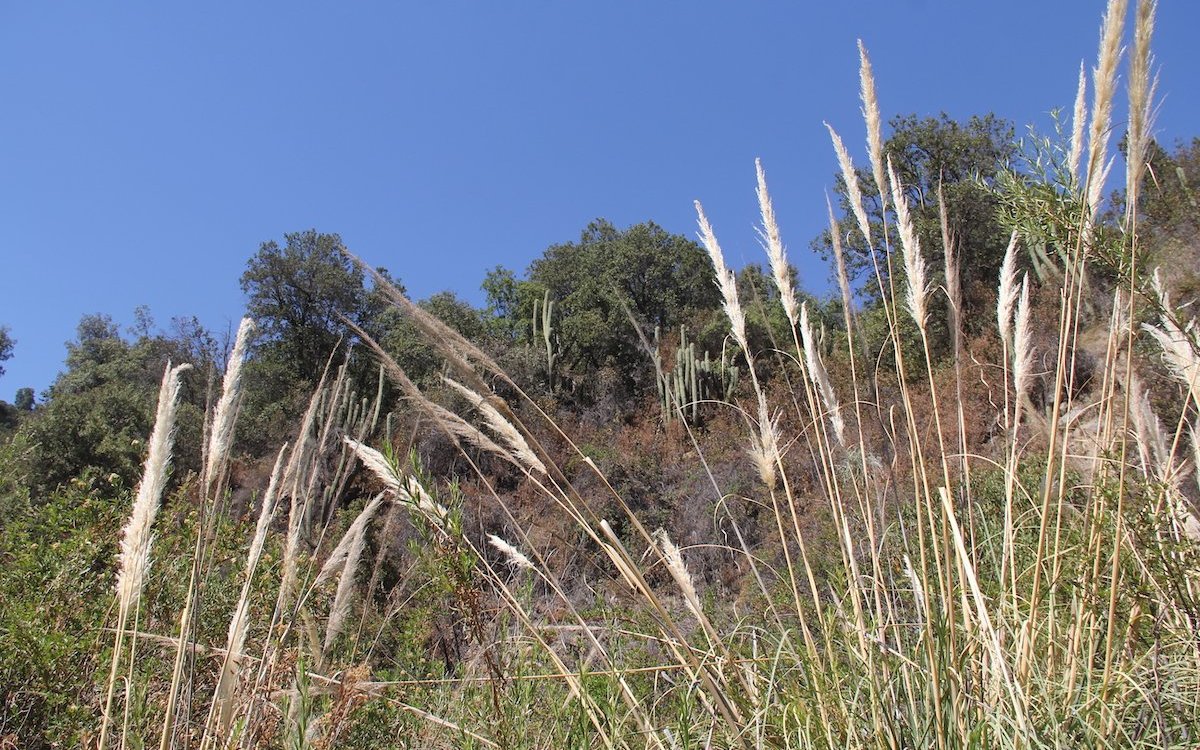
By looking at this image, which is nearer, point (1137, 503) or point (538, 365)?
point (1137, 503)

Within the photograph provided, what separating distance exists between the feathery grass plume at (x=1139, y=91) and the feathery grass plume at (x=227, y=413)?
63.3 inches

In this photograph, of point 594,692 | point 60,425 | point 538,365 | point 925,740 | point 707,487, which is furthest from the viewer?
point 538,365

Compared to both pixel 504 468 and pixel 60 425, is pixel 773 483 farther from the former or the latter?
pixel 60 425

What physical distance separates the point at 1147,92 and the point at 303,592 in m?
1.93

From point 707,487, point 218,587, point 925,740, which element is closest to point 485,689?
point 925,740

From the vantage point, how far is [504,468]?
14609mm

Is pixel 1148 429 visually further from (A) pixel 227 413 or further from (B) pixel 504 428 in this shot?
(A) pixel 227 413

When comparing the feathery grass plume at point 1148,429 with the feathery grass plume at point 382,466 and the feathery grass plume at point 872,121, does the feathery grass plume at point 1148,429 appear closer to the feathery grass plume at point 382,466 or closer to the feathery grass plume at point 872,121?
the feathery grass plume at point 872,121

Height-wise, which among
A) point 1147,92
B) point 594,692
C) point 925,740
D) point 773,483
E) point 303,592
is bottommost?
point 594,692

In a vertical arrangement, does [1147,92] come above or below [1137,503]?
above

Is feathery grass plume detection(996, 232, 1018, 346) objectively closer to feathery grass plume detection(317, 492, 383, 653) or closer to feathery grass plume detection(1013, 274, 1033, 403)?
feathery grass plume detection(1013, 274, 1033, 403)

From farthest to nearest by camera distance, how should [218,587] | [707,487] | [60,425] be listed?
[60,425] → [707,487] → [218,587]

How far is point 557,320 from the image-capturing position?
843 inches

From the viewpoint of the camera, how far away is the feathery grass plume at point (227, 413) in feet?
4.09
